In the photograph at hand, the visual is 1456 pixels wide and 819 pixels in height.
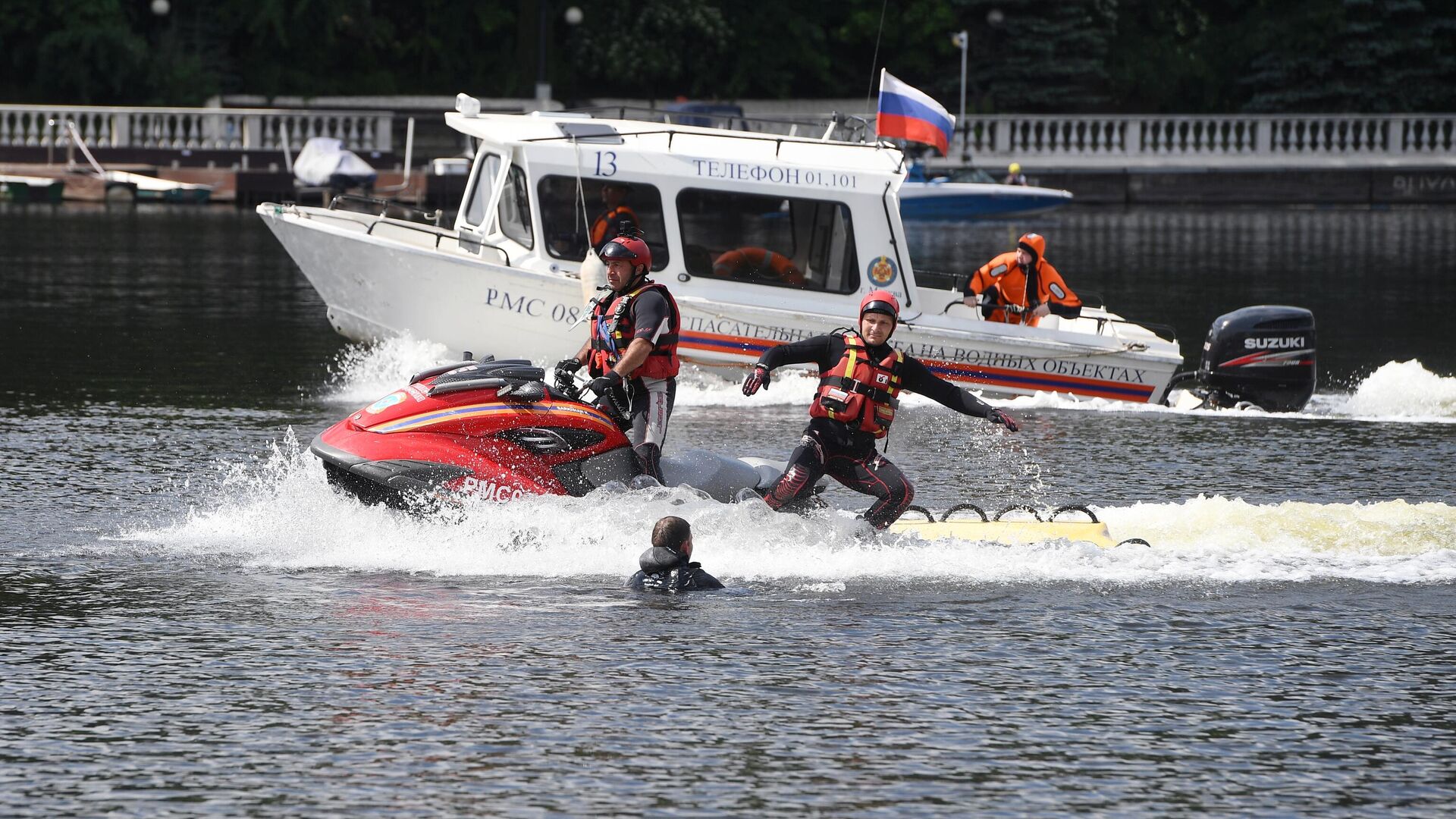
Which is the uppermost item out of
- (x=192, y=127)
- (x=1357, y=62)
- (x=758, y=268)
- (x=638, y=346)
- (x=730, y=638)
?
(x=1357, y=62)

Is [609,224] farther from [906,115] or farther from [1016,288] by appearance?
[1016,288]

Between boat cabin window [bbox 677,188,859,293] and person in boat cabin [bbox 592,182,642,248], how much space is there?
0.47 m

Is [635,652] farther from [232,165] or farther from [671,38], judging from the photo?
[671,38]

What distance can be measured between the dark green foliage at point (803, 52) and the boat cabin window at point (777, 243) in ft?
99.0

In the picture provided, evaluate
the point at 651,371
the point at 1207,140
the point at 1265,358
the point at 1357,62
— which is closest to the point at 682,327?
the point at 1265,358

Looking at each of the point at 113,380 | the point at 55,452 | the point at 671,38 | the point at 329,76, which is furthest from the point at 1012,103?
the point at 55,452

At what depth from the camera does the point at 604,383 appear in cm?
993

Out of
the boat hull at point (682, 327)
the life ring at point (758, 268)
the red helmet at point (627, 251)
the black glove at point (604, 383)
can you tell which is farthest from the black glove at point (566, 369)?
the life ring at point (758, 268)

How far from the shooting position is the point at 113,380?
16750 mm

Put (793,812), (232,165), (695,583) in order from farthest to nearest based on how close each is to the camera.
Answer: (232,165) < (695,583) < (793,812)

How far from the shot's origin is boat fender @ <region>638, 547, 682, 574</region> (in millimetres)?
9281

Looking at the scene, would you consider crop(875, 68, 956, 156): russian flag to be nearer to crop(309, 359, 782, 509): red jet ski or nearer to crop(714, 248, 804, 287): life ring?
crop(714, 248, 804, 287): life ring

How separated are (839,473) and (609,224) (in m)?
6.83

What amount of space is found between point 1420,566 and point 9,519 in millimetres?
7368
